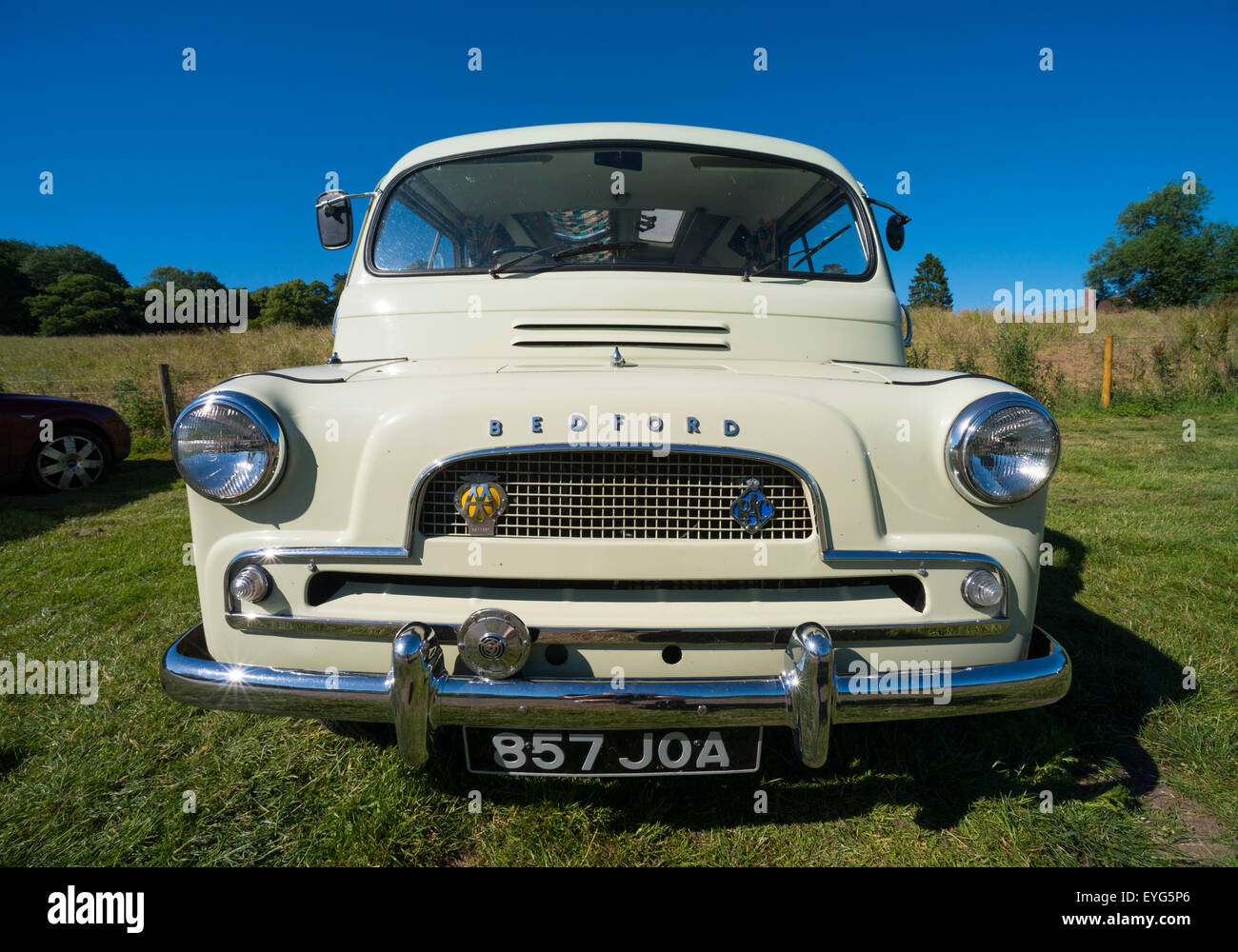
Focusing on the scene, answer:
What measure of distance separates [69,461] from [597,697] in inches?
290

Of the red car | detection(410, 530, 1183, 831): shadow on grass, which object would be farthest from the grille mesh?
the red car

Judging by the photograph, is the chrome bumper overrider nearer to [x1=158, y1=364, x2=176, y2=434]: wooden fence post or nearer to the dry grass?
[x1=158, y1=364, x2=176, y2=434]: wooden fence post

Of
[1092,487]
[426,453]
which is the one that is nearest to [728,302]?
[426,453]

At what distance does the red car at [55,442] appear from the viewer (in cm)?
583

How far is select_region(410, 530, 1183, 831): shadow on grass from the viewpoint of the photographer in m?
1.86

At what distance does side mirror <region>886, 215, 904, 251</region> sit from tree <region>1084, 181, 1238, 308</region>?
1820 inches

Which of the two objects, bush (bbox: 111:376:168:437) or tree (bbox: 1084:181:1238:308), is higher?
tree (bbox: 1084:181:1238:308)

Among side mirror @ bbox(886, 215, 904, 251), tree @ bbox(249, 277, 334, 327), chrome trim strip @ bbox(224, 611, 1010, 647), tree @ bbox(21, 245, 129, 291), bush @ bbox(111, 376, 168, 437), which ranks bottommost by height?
chrome trim strip @ bbox(224, 611, 1010, 647)

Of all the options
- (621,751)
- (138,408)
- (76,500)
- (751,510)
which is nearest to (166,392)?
(138,408)

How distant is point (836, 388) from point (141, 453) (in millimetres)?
9726

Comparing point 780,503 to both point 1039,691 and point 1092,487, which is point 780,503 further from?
point 1092,487

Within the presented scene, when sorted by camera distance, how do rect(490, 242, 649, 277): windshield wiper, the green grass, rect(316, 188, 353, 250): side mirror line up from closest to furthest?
the green grass
rect(490, 242, 649, 277): windshield wiper
rect(316, 188, 353, 250): side mirror
